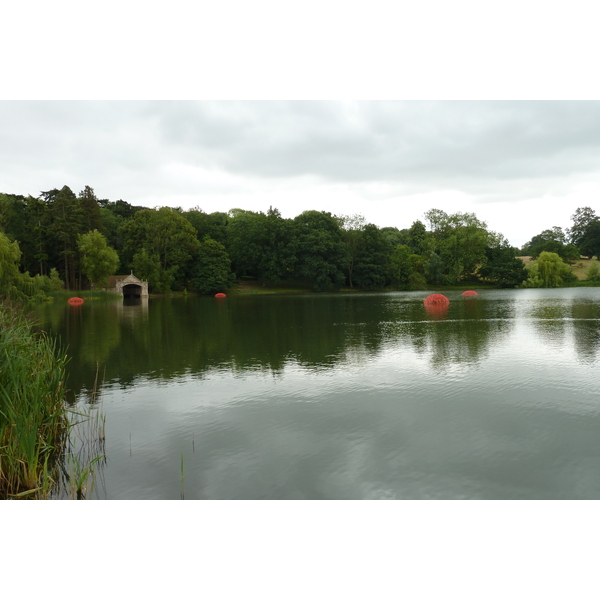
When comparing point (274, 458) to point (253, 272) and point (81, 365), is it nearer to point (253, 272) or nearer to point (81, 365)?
point (81, 365)

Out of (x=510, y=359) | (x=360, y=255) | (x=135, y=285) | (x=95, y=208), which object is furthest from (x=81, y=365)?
(x=360, y=255)

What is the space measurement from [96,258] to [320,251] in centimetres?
3369

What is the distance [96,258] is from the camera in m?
63.8

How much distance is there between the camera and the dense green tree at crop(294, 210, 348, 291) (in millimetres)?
77625

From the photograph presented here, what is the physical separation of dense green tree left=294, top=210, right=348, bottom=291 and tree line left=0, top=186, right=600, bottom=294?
0.17 meters

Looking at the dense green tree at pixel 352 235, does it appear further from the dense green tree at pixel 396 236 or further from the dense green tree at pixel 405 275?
the dense green tree at pixel 396 236

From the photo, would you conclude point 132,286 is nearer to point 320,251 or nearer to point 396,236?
point 320,251

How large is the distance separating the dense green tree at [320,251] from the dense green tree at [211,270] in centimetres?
1194

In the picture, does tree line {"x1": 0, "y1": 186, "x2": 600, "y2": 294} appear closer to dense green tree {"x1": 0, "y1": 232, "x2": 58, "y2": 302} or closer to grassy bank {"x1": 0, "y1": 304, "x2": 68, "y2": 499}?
dense green tree {"x1": 0, "y1": 232, "x2": 58, "y2": 302}

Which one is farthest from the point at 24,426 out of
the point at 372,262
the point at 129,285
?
the point at 372,262

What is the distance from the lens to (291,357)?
16.3 meters

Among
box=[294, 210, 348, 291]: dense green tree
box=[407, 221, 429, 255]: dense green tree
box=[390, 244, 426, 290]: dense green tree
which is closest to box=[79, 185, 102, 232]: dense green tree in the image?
box=[294, 210, 348, 291]: dense green tree

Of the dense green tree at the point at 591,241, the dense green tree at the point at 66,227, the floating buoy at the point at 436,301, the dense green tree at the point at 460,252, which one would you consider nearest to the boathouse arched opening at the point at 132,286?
the dense green tree at the point at 66,227

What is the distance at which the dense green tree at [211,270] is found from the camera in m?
74.4
